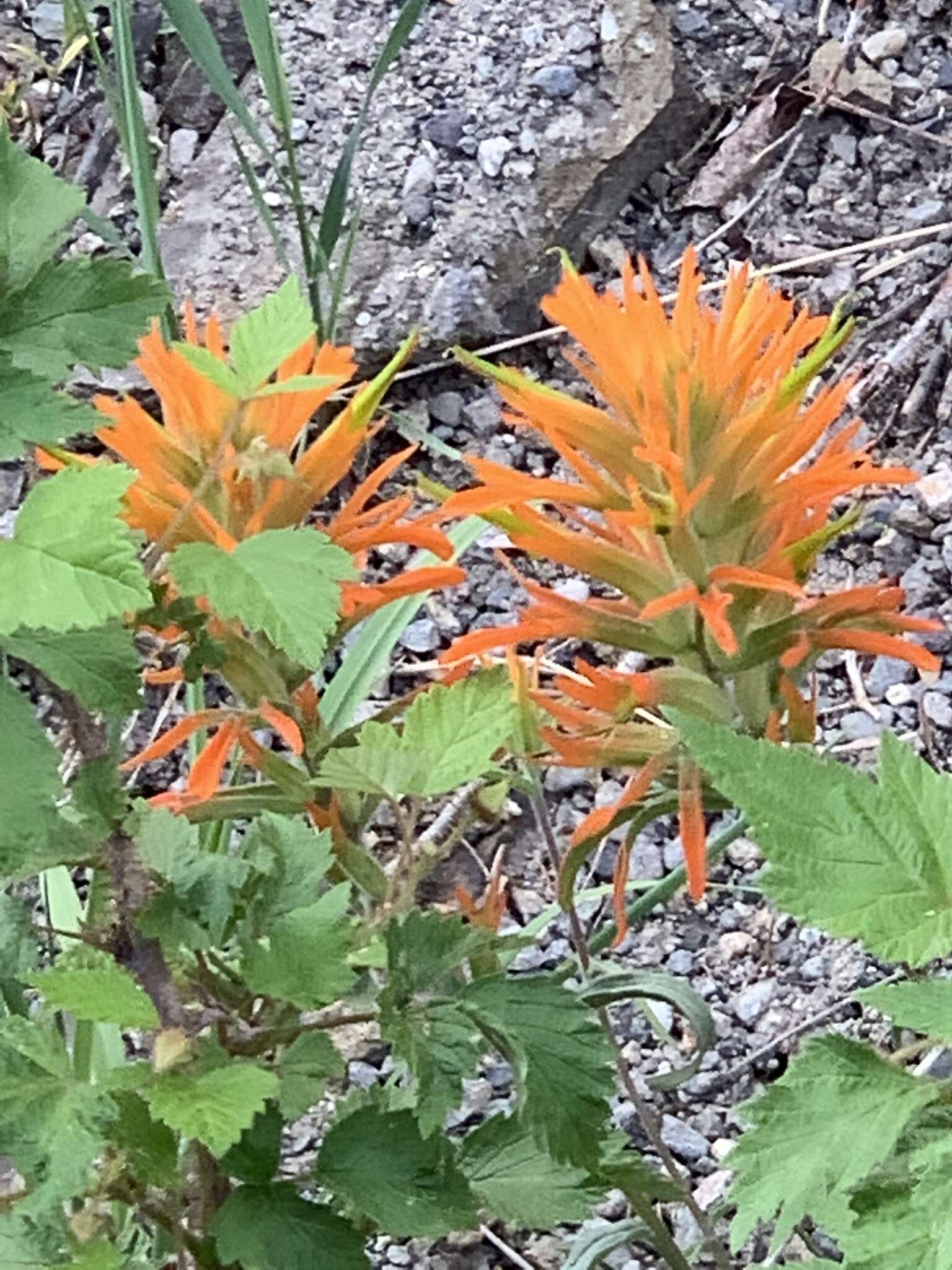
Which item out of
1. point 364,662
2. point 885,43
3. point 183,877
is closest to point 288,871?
point 183,877

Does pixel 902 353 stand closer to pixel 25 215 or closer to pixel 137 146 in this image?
pixel 137 146

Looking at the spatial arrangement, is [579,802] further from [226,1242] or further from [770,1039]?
[226,1242]

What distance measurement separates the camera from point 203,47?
107cm

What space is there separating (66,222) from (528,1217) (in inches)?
17.0

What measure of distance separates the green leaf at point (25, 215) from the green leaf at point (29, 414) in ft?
0.13

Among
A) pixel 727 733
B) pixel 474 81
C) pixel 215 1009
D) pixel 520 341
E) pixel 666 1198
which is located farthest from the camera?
pixel 474 81

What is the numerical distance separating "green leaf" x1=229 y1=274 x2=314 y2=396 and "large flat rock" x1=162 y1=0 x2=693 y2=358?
0.94 m

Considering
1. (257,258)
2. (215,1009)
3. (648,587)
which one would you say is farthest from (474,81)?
(215,1009)

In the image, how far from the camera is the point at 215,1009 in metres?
0.56

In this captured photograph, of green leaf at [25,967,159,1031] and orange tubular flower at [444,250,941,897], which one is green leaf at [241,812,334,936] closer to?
green leaf at [25,967,159,1031]

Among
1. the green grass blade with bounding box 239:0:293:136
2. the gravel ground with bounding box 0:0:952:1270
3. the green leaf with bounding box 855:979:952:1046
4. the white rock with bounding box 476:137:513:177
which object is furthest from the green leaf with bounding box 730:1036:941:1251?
the white rock with bounding box 476:137:513:177

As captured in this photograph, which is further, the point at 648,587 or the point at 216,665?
the point at 648,587

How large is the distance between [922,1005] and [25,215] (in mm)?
368

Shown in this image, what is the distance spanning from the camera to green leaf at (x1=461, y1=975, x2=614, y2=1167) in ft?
1.76
